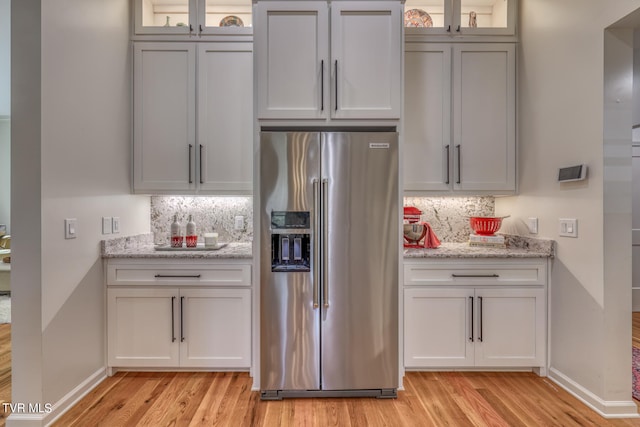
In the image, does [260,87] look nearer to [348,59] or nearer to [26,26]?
[348,59]

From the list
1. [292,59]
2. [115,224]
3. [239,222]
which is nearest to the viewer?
[292,59]

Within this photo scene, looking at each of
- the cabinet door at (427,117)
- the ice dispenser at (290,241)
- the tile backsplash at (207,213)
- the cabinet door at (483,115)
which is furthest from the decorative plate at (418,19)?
the tile backsplash at (207,213)

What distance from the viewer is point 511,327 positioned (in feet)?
8.04

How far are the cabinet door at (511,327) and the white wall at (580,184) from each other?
→ 0.10 metres

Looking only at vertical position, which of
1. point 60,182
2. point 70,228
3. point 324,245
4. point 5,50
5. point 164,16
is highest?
point 164,16

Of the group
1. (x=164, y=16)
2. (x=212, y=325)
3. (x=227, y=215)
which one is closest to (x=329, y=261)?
(x=212, y=325)

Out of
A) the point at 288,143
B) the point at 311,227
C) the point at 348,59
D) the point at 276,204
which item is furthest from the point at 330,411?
the point at 348,59

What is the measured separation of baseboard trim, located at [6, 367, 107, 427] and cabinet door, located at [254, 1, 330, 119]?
A: 6.79 feet

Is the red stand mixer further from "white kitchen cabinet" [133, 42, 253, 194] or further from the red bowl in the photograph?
"white kitchen cabinet" [133, 42, 253, 194]

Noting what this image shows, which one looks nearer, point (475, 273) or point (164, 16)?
point (475, 273)

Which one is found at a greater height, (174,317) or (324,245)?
(324,245)

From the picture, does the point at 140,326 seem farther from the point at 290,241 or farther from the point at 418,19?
the point at 418,19

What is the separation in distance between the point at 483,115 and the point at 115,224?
9.69 feet

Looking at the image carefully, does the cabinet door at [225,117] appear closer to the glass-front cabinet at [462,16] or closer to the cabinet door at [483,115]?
the glass-front cabinet at [462,16]
